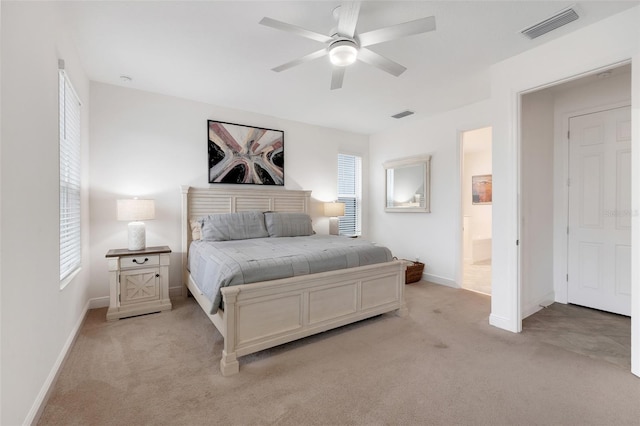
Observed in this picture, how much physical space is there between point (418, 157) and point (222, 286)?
3958 mm

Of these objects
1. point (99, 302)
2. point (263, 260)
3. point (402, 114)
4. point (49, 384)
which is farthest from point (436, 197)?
point (99, 302)

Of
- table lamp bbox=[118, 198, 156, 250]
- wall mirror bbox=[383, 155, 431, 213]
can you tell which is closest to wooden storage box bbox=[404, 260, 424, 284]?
wall mirror bbox=[383, 155, 431, 213]

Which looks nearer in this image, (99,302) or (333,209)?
(99,302)

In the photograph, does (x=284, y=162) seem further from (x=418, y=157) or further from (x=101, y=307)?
(x=101, y=307)

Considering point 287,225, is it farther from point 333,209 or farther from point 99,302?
point 99,302

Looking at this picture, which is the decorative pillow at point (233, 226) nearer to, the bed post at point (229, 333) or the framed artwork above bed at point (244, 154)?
the framed artwork above bed at point (244, 154)

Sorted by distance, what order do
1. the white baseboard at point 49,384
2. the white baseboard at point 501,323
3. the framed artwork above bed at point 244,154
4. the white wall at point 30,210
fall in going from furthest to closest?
the framed artwork above bed at point 244,154, the white baseboard at point 501,323, the white baseboard at point 49,384, the white wall at point 30,210

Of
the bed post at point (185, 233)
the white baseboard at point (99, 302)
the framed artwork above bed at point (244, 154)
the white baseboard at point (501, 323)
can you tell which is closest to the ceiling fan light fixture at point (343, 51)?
the framed artwork above bed at point (244, 154)

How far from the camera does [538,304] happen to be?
3.45m

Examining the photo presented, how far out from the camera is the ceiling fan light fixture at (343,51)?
202 cm

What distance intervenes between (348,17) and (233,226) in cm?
274

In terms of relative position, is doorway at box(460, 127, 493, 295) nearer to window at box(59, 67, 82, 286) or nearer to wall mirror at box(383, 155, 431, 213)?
wall mirror at box(383, 155, 431, 213)

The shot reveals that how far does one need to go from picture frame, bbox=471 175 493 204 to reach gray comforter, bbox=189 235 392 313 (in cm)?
472

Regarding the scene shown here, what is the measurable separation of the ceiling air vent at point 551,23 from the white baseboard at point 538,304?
2796mm
